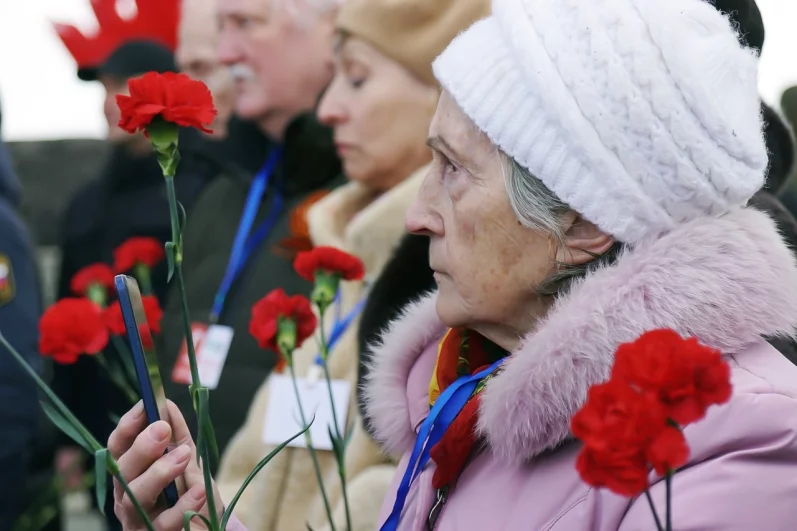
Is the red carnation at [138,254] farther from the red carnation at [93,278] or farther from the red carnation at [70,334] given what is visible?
the red carnation at [70,334]

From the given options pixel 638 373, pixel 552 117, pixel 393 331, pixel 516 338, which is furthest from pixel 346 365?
pixel 638 373

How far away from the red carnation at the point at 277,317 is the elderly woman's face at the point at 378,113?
0.92m

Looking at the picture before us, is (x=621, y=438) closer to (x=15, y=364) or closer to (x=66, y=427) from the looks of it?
(x=66, y=427)

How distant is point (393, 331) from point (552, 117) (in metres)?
0.51

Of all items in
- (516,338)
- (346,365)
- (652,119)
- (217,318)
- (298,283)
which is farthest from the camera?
(217,318)

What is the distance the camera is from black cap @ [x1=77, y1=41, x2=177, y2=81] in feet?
14.8

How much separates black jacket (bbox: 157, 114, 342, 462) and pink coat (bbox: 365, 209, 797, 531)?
1.47 meters

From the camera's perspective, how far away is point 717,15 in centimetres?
140

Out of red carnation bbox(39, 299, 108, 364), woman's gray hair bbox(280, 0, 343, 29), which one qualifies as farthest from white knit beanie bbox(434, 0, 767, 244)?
woman's gray hair bbox(280, 0, 343, 29)

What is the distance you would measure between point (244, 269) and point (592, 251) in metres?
1.87

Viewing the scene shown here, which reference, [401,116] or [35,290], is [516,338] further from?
[35,290]

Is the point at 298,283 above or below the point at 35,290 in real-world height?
above

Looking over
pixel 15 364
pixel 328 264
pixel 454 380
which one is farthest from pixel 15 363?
pixel 454 380

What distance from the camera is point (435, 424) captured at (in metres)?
1.46
